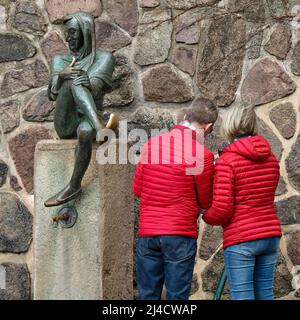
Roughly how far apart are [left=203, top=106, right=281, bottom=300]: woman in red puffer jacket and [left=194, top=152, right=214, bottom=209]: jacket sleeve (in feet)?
0.23

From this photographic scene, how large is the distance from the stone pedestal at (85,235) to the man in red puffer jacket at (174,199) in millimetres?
507

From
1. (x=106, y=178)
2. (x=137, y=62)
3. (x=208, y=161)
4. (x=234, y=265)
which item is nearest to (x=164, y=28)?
(x=137, y=62)

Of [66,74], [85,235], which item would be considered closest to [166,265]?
[85,235]

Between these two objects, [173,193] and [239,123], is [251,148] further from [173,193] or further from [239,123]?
[173,193]

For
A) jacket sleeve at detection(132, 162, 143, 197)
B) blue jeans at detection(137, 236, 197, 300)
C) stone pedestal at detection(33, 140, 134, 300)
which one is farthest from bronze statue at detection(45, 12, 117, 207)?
blue jeans at detection(137, 236, 197, 300)

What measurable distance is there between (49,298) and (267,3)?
241 cm

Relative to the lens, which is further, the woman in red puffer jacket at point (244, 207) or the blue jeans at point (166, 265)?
the blue jeans at point (166, 265)

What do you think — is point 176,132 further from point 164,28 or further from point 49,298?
point 164,28

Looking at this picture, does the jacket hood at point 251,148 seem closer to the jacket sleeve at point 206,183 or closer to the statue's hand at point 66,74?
the jacket sleeve at point 206,183

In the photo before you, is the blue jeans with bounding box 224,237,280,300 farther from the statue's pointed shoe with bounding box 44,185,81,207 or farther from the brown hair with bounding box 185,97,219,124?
the statue's pointed shoe with bounding box 44,185,81,207

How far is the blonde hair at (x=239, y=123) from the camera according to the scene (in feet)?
14.3

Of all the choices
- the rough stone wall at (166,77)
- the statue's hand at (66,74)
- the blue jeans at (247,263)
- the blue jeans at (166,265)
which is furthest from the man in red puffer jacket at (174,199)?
the rough stone wall at (166,77)

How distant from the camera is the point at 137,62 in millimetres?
6062

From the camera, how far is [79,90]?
4.89 meters
